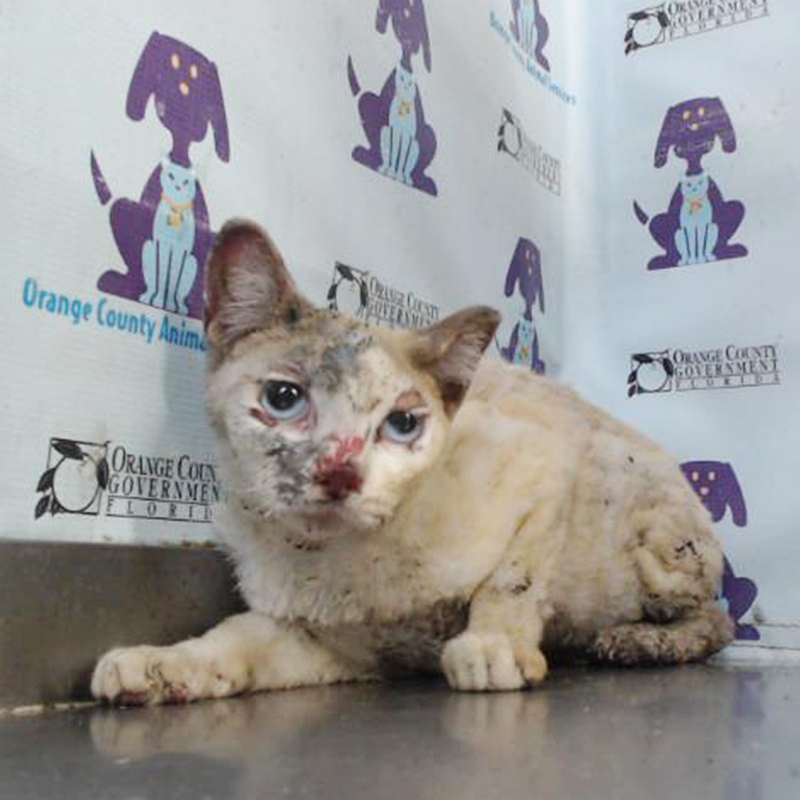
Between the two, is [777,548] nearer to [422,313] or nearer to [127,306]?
[422,313]

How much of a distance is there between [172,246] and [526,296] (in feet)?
3.57

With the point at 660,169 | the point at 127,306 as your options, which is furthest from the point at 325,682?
the point at 660,169

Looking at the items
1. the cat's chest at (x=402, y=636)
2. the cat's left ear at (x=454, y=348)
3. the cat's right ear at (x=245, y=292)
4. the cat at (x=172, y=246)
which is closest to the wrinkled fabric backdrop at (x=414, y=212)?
the cat at (x=172, y=246)

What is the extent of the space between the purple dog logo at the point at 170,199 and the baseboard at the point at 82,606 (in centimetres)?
38

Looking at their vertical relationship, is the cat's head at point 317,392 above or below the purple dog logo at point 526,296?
below

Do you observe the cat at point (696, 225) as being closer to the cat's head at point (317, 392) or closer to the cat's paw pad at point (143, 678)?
the cat's head at point (317, 392)

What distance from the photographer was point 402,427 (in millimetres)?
1233

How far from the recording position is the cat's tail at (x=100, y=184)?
1.33 metres

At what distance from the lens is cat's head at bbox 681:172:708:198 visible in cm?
224

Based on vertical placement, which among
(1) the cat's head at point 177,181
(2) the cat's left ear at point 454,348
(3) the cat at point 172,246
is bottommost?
(2) the cat's left ear at point 454,348

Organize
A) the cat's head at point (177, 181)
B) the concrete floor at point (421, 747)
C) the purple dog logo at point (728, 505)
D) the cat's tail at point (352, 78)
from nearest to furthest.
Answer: the concrete floor at point (421, 747) < the cat's head at point (177, 181) < the cat's tail at point (352, 78) < the purple dog logo at point (728, 505)

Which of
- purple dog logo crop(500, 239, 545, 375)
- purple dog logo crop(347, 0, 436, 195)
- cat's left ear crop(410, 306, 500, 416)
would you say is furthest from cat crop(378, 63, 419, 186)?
cat's left ear crop(410, 306, 500, 416)

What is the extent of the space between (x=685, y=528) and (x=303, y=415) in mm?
770

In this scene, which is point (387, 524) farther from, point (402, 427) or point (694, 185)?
point (694, 185)
